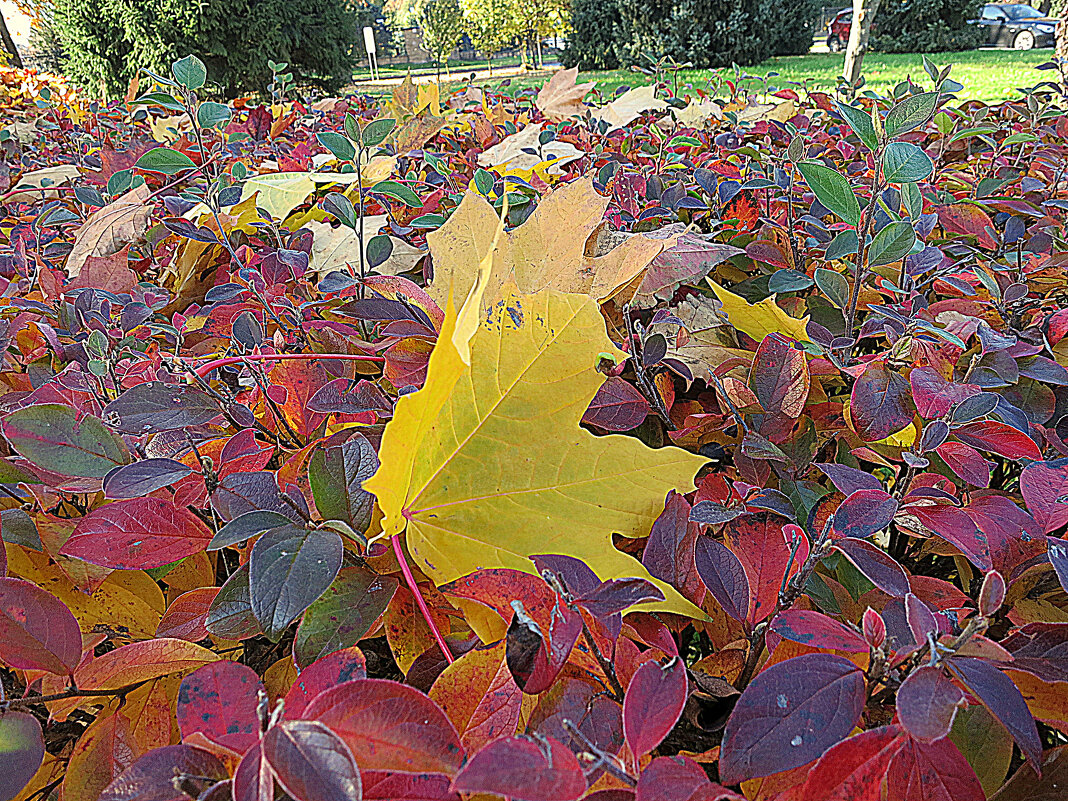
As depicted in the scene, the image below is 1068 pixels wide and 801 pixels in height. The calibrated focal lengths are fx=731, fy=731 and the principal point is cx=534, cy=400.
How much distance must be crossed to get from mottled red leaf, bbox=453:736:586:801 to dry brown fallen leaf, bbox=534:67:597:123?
2.56 m

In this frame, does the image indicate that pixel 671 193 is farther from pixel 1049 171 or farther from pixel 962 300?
pixel 1049 171

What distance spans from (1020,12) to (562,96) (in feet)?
96.9

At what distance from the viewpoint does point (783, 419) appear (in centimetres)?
66

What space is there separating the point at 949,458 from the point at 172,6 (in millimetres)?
13683

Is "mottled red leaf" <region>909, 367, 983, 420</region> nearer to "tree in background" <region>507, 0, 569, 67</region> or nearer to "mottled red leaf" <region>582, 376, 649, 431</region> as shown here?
"mottled red leaf" <region>582, 376, 649, 431</region>

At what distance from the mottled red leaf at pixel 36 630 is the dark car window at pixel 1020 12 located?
3121 cm

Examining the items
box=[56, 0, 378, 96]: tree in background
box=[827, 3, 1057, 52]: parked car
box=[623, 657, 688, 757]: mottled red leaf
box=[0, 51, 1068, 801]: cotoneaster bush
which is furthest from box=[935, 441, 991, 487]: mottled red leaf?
box=[827, 3, 1057, 52]: parked car

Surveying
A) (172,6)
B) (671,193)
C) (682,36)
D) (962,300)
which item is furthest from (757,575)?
(682,36)

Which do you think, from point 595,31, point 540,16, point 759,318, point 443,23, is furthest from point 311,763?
point 443,23

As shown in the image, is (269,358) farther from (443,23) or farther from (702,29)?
(443,23)

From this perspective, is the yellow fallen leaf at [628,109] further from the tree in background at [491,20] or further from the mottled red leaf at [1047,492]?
the tree in background at [491,20]

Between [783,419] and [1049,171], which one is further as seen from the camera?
[1049,171]

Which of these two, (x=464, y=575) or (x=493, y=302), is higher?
(x=493, y=302)

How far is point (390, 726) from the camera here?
14.4 inches
